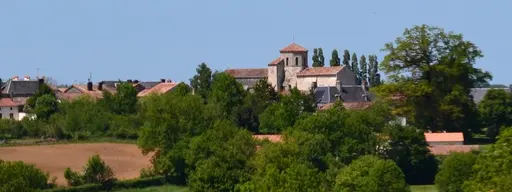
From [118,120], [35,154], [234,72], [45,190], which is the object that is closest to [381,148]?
[45,190]

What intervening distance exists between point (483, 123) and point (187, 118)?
18.6 m

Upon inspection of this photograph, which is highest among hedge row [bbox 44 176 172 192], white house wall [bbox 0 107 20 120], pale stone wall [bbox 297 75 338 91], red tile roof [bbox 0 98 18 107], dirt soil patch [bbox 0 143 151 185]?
pale stone wall [bbox 297 75 338 91]

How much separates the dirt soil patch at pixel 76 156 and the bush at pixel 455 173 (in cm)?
1749

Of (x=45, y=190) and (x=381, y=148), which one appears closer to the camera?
(x=45, y=190)

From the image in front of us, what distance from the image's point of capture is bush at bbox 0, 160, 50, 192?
4759 centimetres

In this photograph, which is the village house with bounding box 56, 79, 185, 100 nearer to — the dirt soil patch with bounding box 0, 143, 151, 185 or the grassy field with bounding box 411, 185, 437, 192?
the dirt soil patch with bounding box 0, 143, 151, 185

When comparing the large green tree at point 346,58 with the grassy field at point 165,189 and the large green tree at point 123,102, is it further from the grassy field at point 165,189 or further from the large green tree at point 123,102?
the grassy field at point 165,189

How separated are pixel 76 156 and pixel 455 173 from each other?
91.4ft

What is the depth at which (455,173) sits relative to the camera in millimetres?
52219

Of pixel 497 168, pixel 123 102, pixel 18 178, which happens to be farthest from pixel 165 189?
pixel 123 102

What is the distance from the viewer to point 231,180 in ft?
179

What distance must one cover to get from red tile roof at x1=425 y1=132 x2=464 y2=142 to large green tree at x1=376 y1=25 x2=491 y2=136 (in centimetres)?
114

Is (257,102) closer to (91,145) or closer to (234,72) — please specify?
(91,145)

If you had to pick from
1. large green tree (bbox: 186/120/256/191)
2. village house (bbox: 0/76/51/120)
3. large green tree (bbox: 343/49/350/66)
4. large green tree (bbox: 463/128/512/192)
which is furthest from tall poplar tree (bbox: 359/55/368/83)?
large green tree (bbox: 463/128/512/192)
